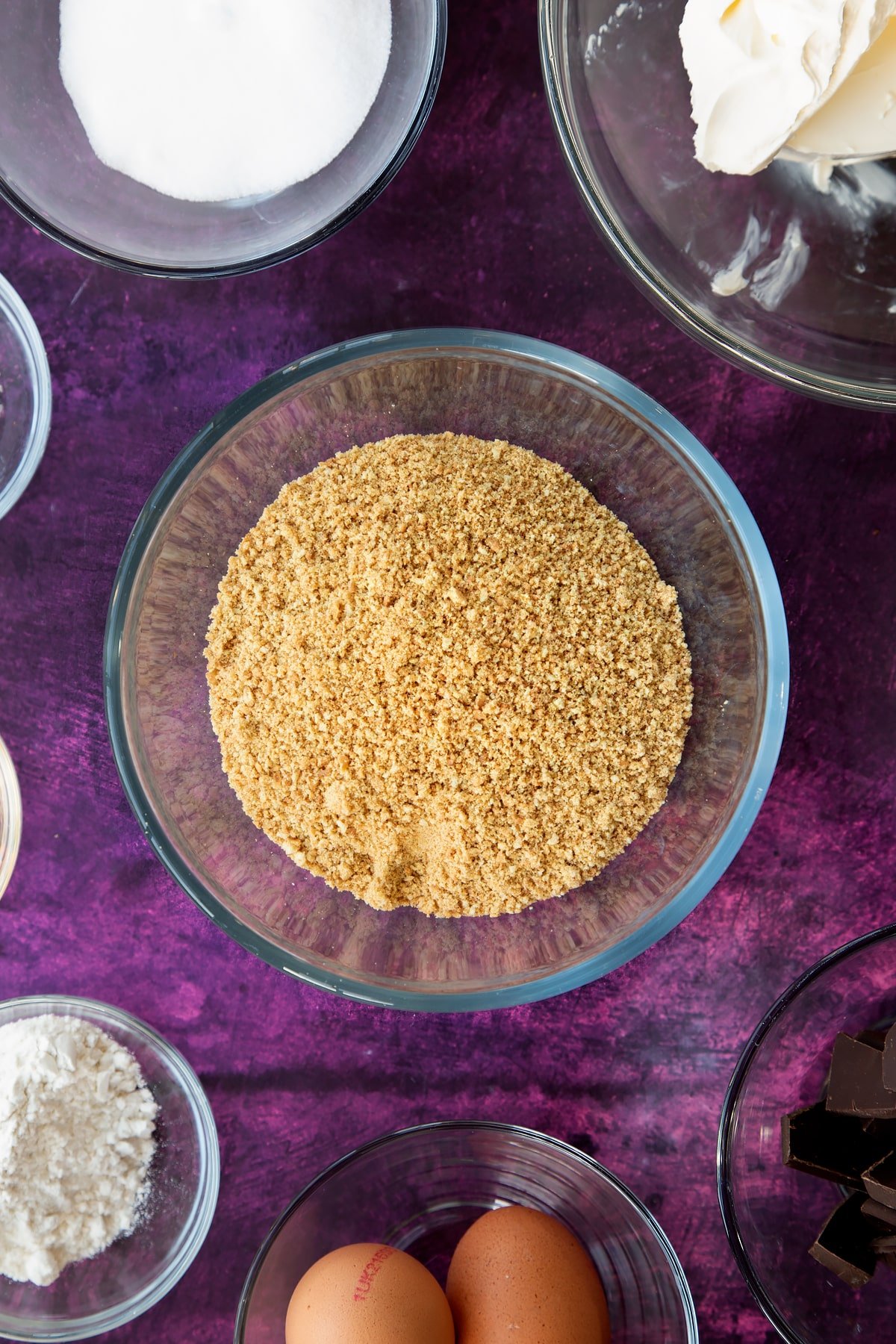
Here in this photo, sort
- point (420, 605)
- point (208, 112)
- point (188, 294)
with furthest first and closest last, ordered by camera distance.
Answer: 1. point (188, 294)
2. point (208, 112)
3. point (420, 605)

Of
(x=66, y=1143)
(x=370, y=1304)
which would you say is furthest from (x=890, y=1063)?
(x=66, y=1143)

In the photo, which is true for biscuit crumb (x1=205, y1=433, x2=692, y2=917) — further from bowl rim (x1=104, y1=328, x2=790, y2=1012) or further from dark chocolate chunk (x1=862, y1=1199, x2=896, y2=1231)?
dark chocolate chunk (x1=862, y1=1199, x2=896, y2=1231)

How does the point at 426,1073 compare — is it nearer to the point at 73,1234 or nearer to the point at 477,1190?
the point at 477,1190

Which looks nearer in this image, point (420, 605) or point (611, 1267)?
point (420, 605)

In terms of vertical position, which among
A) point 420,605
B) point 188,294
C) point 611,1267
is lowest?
point 611,1267

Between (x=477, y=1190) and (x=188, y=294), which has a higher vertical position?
(x=188, y=294)

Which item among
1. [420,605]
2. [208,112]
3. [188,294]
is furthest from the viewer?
[188,294]

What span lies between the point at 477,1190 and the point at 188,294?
1.31 metres

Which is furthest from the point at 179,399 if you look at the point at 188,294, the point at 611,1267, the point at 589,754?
the point at 611,1267

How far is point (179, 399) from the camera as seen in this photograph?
147 cm

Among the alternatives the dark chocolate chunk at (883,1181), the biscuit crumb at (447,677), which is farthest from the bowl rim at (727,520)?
the dark chocolate chunk at (883,1181)

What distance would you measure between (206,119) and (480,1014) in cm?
125

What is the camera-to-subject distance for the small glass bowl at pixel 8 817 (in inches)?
58.4

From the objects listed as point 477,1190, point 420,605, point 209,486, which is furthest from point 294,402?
point 477,1190
